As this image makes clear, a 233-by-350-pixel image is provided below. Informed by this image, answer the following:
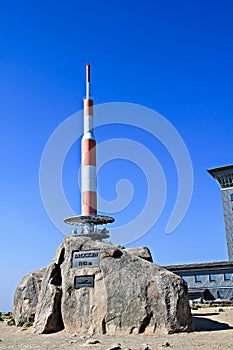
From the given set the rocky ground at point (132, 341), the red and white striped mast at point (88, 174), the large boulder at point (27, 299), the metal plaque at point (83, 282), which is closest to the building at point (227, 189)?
the red and white striped mast at point (88, 174)

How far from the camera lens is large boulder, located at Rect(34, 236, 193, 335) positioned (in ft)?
47.9

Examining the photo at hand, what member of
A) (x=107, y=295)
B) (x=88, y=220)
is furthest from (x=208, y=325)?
(x=88, y=220)

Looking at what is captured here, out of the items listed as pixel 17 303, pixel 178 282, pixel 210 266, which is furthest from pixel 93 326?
pixel 210 266

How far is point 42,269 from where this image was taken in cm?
2134

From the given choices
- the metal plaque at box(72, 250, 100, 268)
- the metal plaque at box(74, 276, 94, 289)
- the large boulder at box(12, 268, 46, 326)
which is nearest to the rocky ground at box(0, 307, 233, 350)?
the metal plaque at box(74, 276, 94, 289)

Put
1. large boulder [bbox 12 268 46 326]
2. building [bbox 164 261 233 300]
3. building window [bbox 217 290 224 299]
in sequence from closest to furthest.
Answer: large boulder [bbox 12 268 46 326] < building [bbox 164 261 233 300] < building window [bbox 217 290 224 299]

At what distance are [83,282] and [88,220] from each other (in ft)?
131

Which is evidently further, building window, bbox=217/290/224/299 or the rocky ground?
building window, bbox=217/290/224/299

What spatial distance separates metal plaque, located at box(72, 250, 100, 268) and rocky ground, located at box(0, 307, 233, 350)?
2.81m

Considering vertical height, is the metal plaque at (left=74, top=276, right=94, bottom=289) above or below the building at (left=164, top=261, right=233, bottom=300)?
below

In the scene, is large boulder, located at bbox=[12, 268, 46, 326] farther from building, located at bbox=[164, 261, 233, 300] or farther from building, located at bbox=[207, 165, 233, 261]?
building, located at bbox=[207, 165, 233, 261]

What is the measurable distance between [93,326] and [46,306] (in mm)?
2439

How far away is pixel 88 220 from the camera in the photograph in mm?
56281

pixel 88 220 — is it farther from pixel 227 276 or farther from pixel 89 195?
pixel 227 276
